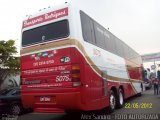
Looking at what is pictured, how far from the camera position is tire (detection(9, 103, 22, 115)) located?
1173 cm

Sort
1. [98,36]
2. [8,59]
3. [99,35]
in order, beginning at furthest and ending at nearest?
[8,59]
[99,35]
[98,36]

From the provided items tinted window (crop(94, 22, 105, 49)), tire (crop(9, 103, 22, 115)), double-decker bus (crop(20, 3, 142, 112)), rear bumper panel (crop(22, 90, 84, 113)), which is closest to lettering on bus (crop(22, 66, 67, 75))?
double-decker bus (crop(20, 3, 142, 112))

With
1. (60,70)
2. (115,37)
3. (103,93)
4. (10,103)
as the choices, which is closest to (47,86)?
(60,70)

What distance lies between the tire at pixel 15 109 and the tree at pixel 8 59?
31.7 ft

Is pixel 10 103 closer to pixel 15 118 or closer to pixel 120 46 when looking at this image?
pixel 15 118

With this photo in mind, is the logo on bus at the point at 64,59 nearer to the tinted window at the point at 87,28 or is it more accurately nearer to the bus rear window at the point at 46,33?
the bus rear window at the point at 46,33

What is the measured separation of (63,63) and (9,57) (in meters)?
14.7

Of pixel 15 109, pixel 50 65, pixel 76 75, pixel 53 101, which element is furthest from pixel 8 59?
pixel 76 75

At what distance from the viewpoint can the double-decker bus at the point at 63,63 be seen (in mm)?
7957

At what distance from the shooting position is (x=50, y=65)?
8469 millimetres

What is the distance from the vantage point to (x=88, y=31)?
9.00 m

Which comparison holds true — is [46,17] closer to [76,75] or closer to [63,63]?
[63,63]

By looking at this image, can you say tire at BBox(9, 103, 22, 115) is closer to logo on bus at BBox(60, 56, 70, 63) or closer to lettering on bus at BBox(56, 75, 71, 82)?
lettering on bus at BBox(56, 75, 71, 82)

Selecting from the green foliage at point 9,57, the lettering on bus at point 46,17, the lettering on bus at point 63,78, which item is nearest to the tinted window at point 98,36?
the lettering on bus at point 46,17
